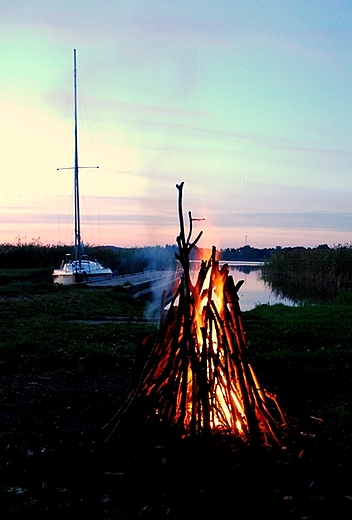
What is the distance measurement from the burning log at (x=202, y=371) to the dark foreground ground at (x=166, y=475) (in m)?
0.21

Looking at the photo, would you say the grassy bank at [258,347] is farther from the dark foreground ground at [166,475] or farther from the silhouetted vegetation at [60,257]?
the silhouetted vegetation at [60,257]

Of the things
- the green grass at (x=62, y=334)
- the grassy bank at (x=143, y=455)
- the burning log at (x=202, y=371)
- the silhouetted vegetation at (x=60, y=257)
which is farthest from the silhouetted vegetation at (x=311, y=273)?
the burning log at (x=202, y=371)

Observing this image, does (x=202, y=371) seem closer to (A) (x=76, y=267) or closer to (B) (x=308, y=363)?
(B) (x=308, y=363)

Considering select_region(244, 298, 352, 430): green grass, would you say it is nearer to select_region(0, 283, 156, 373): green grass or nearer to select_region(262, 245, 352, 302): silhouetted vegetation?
select_region(0, 283, 156, 373): green grass

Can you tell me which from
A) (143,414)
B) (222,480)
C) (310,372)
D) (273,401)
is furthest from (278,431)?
(310,372)

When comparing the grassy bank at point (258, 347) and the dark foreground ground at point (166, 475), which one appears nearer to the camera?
the dark foreground ground at point (166, 475)

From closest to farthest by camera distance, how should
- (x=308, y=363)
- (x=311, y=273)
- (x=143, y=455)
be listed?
1. (x=143, y=455)
2. (x=308, y=363)
3. (x=311, y=273)

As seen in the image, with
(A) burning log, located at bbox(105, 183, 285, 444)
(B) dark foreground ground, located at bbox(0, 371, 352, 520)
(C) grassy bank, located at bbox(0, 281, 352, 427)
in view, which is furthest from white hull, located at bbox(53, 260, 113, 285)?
(A) burning log, located at bbox(105, 183, 285, 444)

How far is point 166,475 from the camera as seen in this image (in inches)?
146

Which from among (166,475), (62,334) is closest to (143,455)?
(166,475)

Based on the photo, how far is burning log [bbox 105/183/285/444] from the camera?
4074 millimetres

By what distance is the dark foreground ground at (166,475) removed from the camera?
10.9 ft

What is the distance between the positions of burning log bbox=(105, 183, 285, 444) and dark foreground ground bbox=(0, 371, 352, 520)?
21 centimetres

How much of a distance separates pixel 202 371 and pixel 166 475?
781 mm
